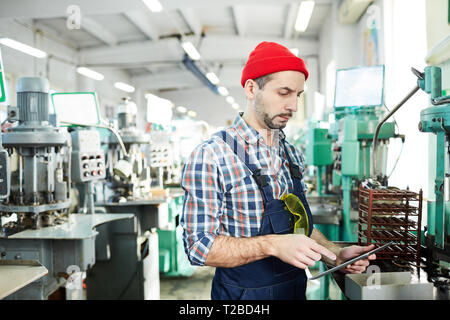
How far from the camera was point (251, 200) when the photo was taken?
1238 millimetres

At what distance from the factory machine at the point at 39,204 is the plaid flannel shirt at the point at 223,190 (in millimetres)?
1081

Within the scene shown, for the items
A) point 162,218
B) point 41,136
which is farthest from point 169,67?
point 41,136

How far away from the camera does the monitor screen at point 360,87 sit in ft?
8.44

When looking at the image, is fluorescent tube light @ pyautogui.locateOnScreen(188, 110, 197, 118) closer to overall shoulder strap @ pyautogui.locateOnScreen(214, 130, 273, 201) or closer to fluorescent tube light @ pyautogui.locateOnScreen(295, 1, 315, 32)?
fluorescent tube light @ pyautogui.locateOnScreen(295, 1, 315, 32)

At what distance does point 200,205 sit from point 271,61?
51cm

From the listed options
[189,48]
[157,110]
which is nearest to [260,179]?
[157,110]

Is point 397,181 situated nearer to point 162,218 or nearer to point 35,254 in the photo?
point 162,218

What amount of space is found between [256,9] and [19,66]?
4.47 metres

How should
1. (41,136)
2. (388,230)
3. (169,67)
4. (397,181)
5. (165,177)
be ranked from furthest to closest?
1. (169,67)
2. (165,177)
3. (397,181)
4. (41,136)
5. (388,230)

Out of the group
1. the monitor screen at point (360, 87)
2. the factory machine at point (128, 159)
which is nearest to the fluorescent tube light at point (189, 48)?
the factory machine at point (128, 159)

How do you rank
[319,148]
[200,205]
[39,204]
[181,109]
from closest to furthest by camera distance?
[200,205]
[39,204]
[319,148]
[181,109]

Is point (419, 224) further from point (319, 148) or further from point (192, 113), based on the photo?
point (192, 113)

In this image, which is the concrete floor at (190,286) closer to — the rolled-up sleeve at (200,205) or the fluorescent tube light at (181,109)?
the rolled-up sleeve at (200,205)

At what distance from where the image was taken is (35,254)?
7.02 feet
